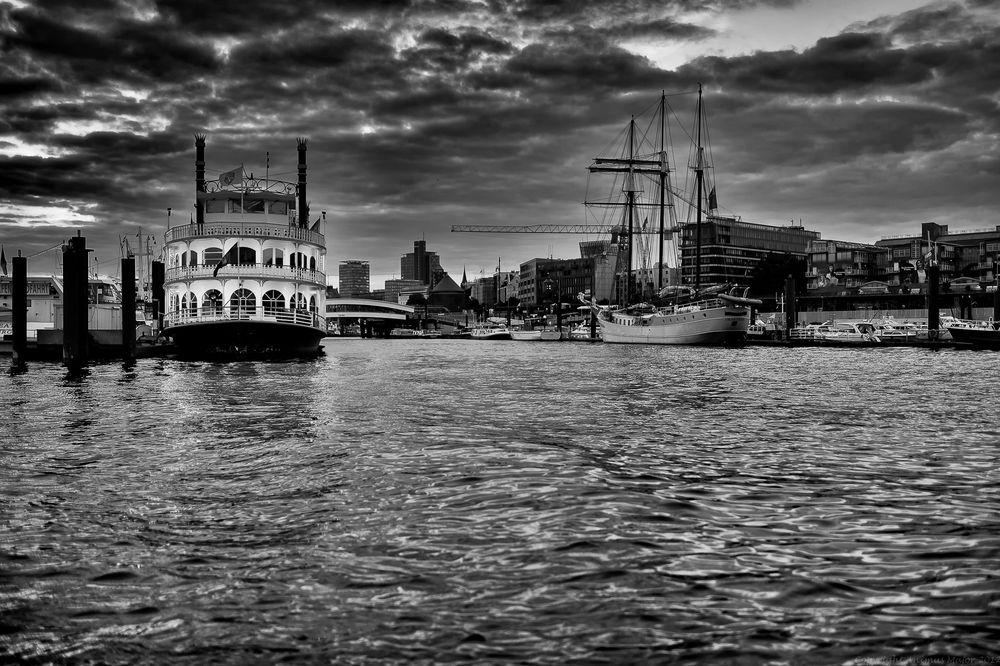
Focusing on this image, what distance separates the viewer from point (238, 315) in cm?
4291

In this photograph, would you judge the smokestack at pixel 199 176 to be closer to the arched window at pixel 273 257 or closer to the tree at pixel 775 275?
the arched window at pixel 273 257

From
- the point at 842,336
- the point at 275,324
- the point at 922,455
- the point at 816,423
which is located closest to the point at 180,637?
the point at 922,455

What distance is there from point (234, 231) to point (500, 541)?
42.8 meters

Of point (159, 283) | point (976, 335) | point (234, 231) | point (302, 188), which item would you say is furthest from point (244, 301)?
point (976, 335)

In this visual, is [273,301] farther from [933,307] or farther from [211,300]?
[933,307]

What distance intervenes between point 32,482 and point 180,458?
215cm

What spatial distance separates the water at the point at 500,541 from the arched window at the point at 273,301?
3040cm

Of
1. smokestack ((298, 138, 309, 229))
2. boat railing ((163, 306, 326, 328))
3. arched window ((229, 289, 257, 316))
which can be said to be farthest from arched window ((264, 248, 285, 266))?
smokestack ((298, 138, 309, 229))

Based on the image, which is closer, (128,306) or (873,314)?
(128,306)

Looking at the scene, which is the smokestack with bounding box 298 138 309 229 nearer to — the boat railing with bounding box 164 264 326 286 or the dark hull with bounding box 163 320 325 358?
the boat railing with bounding box 164 264 326 286

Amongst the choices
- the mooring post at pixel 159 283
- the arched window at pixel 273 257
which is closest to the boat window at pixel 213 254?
the arched window at pixel 273 257

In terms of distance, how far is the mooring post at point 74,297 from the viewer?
3406 centimetres

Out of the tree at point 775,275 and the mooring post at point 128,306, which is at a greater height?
the tree at point 775,275

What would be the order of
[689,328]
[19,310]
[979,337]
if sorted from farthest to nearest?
[689,328]
[979,337]
[19,310]
